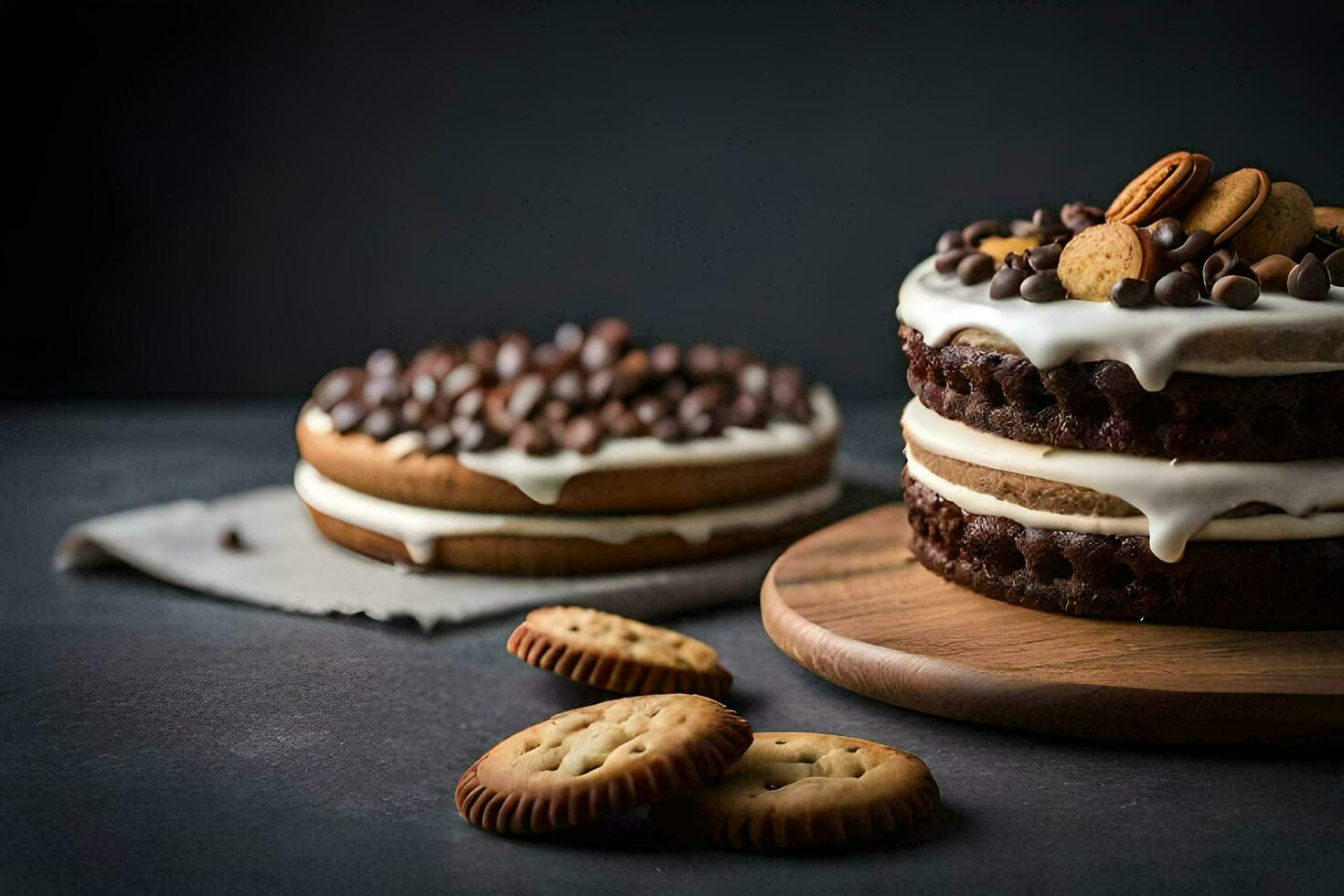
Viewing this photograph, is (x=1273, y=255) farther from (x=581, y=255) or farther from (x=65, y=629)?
(x=581, y=255)

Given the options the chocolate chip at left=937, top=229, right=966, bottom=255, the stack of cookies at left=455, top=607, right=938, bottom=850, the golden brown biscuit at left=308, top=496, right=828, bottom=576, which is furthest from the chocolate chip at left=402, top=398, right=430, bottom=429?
the stack of cookies at left=455, top=607, right=938, bottom=850

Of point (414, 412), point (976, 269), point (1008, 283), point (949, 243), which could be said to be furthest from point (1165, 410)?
point (414, 412)

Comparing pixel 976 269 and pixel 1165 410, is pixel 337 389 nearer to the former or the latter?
pixel 976 269

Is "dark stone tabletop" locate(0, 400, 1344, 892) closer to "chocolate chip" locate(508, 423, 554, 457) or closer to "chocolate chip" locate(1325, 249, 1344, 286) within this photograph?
"chocolate chip" locate(508, 423, 554, 457)

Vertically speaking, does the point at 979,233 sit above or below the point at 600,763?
above

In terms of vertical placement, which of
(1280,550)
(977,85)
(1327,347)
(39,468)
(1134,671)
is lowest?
(39,468)

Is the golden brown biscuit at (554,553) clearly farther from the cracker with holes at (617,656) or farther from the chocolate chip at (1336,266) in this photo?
the chocolate chip at (1336,266)

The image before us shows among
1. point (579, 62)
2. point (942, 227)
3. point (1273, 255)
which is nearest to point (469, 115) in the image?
point (579, 62)
